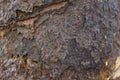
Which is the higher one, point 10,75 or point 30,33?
point 30,33

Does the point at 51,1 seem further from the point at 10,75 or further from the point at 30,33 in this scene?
the point at 10,75

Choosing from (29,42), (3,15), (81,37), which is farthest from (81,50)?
(3,15)

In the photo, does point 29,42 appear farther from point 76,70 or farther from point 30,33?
point 76,70

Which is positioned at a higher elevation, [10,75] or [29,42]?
[29,42]

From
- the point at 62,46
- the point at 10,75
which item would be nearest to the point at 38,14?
the point at 62,46

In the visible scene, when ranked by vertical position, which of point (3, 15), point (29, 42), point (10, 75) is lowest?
point (10, 75)
